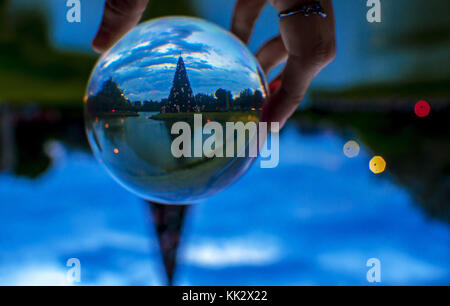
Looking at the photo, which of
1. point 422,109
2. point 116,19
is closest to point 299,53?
point 116,19

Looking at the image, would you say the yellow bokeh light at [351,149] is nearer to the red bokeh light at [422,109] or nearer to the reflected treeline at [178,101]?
the red bokeh light at [422,109]

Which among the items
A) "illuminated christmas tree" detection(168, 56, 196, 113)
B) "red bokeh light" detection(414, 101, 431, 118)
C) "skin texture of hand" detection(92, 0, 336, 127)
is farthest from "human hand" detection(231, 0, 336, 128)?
"red bokeh light" detection(414, 101, 431, 118)

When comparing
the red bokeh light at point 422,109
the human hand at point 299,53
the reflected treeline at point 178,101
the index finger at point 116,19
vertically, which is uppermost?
the red bokeh light at point 422,109

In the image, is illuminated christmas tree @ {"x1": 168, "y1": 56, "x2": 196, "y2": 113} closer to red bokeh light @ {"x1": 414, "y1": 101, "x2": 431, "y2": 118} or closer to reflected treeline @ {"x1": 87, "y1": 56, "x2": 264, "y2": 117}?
reflected treeline @ {"x1": 87, "y1": 56, "x2": 264, "y2": 117}

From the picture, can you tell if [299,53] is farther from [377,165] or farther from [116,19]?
[377,165]

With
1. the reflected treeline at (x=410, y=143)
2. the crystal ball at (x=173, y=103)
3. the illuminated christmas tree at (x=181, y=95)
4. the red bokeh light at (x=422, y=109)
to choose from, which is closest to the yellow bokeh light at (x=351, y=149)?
the reflected treeline at (x=410, y=143)

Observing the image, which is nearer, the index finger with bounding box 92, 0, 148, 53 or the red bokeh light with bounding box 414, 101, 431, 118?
the index finger with bounding box 92, 0, 148, 53
